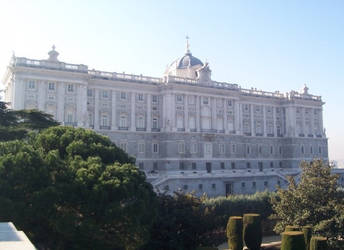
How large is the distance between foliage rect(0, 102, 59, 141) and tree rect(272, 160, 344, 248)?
17708 millimetres

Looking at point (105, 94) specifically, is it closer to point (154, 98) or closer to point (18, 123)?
point (154, 98)

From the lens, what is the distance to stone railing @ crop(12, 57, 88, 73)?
147 feet

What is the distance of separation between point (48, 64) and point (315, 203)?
3372 cm

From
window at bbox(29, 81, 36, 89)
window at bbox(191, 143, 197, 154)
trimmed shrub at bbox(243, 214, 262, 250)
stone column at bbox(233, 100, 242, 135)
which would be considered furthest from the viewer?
stone column at bbox(233, 100, 242, 135)

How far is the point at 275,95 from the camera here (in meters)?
66.1

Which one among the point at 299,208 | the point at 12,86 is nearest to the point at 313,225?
the point at 299,208

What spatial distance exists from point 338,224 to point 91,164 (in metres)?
15.0

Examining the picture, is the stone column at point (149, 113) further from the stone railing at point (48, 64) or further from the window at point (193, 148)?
the stone railing at point (48, 64)

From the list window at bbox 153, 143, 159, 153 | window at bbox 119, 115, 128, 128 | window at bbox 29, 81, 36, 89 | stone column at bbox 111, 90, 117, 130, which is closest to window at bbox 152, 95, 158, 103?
window at bbox 119, 115, 128, 128

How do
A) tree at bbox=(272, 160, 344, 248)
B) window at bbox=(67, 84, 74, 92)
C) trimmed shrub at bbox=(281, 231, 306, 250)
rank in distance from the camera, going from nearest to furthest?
trimmed shrub at bbox=(281, 231, 306, 250), tree at bbox=(272, 160, 344, 248), window at bbox=(67, 84, 74, 92)

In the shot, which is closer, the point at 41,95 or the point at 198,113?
the point at 41,95

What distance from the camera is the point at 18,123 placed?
1110 inches

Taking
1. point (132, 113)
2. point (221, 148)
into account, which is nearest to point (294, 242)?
point (132, 113)

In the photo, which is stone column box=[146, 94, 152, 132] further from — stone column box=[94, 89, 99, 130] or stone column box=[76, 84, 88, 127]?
stone column box=[76, 84, 88, 127]
